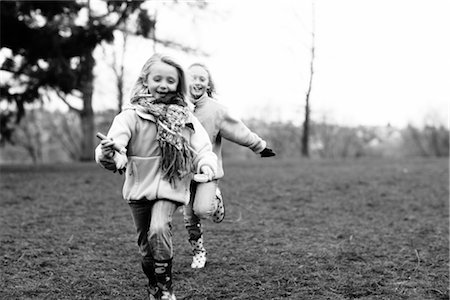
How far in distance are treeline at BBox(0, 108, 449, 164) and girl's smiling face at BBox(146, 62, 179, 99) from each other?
29151 millimetres

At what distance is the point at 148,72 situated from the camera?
3.50m

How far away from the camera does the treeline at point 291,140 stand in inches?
1273

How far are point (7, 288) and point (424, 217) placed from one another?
5366mm

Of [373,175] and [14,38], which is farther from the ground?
[14,38]

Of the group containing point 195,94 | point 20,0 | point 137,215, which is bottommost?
point 137,215

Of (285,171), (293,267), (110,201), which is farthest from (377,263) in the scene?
(285,171)

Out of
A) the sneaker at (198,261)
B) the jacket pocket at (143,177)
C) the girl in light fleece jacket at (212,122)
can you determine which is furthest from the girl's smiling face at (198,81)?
the sneaker at (198,261)

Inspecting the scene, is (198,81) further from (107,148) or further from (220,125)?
(107,148)

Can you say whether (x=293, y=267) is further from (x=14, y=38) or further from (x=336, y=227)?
(x=14, y=38)

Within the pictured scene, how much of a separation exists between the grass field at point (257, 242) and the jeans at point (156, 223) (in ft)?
1.74

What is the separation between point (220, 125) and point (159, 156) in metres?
1.07

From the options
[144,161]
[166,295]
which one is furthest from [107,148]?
[166,295]

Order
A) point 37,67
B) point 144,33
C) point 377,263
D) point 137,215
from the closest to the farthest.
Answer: point 137,215
point 377,263
point 37,67
point 144,33

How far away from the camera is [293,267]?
459cm
